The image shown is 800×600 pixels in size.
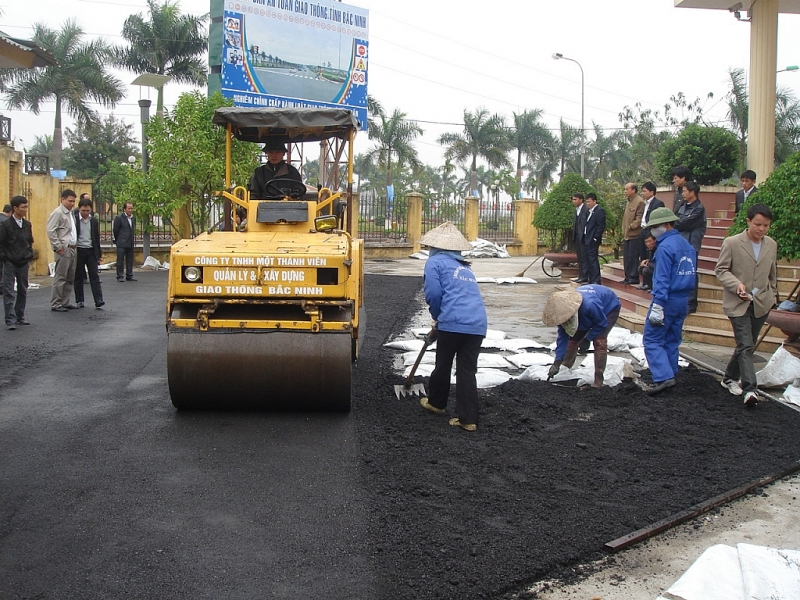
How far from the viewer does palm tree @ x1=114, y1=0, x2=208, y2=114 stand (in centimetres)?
3616

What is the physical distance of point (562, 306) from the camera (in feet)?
23.9

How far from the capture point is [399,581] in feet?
12.1

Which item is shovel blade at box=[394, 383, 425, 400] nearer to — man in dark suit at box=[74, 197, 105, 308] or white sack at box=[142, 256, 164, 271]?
man in dark suit at box=[74, 197, 105, 308]

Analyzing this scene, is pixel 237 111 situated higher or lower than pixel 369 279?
higher

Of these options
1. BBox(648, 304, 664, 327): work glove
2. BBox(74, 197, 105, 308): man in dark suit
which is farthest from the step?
BBox(74, 197, 105, 308): man in dark suit

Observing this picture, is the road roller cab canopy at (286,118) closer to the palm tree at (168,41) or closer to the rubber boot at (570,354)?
the rubber boot at (570,354)

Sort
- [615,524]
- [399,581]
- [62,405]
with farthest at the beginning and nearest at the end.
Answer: [62,405]
[615,524]
[399,581]

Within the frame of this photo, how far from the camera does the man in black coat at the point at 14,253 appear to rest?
10492 mm

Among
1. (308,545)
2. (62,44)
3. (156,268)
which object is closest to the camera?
(308,545)

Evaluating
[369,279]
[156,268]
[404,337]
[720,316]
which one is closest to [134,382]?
[404,337]

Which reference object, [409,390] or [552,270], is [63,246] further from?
[552,270]

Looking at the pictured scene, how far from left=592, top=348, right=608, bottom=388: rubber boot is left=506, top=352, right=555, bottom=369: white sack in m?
1.08

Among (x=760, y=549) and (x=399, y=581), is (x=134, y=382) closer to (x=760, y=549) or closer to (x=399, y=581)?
(x=399, y=581)

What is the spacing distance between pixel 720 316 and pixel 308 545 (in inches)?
301
